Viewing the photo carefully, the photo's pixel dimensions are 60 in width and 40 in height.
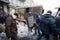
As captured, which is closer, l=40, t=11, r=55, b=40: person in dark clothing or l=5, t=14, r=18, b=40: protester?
l=40, t=11, r=55, b=40: person in dark clothing

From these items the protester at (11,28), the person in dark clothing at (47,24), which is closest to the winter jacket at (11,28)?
the protester at (11,28)

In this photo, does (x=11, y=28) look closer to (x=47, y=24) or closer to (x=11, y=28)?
(x=11, y=28)

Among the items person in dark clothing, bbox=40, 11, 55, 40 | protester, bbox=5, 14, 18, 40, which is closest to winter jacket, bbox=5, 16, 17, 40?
protester, bbox=5, 14, 18, 40

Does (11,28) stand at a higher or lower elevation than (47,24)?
lower

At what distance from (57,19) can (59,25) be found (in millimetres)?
283

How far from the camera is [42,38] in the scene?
10016 millimetres

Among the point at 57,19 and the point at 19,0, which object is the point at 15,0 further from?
the point at 57,19

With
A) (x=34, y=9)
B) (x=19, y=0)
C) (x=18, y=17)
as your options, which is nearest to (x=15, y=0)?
(x=19, y=0)

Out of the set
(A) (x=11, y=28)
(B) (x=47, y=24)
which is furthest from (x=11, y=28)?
(B) (x=47, y=24)

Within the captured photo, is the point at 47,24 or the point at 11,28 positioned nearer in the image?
the point at 47,24

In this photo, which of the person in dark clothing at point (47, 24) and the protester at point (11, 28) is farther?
the protester at point (11, 28)

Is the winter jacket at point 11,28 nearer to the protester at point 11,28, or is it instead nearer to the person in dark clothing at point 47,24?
the protester at point 11,28

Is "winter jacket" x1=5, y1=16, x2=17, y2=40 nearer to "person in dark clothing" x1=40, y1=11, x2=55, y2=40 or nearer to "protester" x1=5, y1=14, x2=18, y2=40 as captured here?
"protester" x1=5, y1=14, x2=18, y2=40

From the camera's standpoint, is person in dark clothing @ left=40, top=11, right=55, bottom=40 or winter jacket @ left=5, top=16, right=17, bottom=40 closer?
person in dark clothing @ left=40, top=11, right=55, bottom=40
